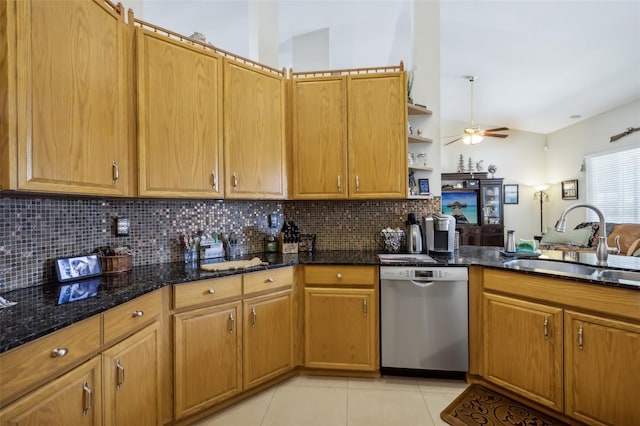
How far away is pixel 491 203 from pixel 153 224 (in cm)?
685

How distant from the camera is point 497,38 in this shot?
12.9 ft

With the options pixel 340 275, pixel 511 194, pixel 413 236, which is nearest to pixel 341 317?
pixel 340 275

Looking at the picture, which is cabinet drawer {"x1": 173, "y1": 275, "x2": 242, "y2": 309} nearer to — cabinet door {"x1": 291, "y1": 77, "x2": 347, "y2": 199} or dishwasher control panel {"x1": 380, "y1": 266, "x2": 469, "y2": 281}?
cabinet door {"x1": 291, "y1": 77, "x2": 347, "y2": 199}

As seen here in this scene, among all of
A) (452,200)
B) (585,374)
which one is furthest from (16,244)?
(452,200)

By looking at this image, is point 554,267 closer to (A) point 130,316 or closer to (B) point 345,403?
(B) point 345,403

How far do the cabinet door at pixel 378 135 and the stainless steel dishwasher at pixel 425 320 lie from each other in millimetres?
719

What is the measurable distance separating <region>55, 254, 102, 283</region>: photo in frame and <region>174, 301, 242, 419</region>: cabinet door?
1.84 feet

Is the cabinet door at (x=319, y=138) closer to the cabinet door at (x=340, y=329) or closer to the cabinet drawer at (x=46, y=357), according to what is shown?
the cabinet door at (x=340, y=329)

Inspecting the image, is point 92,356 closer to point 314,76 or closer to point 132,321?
point 132,321

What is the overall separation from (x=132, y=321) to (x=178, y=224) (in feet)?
3.21

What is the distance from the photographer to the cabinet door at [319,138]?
8.53 feet

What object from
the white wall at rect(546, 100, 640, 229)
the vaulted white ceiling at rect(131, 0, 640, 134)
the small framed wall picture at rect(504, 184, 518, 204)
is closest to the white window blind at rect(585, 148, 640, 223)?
the white wall at rect(546, 100, 640, 229)

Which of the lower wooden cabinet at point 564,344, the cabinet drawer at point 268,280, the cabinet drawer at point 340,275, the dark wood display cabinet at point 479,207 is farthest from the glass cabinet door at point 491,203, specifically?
the cabinet drawer at point 268,280

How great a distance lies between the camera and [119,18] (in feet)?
5.62
